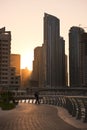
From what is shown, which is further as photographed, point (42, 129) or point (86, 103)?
point (86, 103)

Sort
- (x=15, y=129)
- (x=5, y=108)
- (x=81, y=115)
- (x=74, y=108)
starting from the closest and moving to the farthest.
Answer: (x=15, y=129) < (x=81, y=115) < (x=74, y=108) < (x=5, y=108)

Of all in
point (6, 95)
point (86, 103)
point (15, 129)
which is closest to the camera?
point (15, 129)

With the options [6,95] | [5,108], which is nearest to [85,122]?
[5,108]

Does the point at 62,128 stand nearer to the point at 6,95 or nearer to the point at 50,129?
the point at 50,129

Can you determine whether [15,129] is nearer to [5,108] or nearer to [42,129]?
[42,129]

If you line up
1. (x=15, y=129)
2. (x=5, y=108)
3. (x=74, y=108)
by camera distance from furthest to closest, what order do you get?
(x=5, y=108) < (x=74, y=108) < (x=15, y=129)

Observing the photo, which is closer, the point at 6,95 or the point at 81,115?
the point at 81,115

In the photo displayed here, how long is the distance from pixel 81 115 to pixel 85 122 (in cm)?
231

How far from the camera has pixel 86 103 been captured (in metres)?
19.5

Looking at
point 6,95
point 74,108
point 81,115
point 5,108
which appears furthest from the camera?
point 6,95

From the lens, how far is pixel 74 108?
2508cm

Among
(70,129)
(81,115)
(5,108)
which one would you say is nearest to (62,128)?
(70,129)

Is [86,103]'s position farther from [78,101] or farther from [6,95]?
[6,95]

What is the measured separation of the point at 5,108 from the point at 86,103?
769 inches
